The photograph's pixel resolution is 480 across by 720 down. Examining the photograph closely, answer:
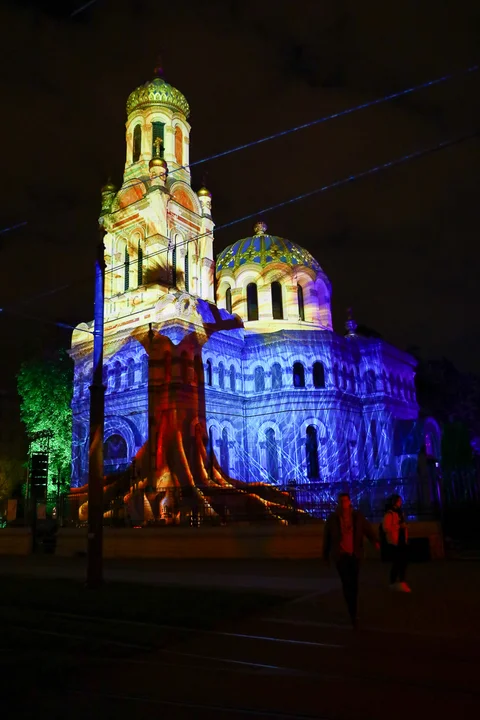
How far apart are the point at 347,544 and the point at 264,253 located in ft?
120

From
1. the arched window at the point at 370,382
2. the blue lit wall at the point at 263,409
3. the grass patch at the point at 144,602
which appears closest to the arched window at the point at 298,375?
the blue lit wall at the point at 263,409

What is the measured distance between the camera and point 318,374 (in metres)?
38.2

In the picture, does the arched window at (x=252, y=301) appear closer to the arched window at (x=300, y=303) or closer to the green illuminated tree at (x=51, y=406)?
the arched window at (x=300, y=303)

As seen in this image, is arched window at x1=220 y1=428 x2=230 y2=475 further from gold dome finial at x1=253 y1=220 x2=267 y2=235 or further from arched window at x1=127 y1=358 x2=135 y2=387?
gold dome finial at x1=253 y1=220 x2=267 y2=235

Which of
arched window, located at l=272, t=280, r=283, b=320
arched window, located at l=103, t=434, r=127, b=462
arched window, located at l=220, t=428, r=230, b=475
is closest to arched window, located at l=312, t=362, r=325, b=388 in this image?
arched window, located at l=272, t=280, r=283, b=320

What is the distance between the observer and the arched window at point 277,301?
1672 inches

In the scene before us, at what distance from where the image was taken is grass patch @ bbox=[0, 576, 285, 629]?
8773mm

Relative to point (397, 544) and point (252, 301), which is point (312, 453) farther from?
point (397, 544)

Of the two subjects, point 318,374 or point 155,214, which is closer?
point 155,214

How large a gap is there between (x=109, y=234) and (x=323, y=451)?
19.7 meters

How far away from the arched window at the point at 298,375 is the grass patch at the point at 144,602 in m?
25.8

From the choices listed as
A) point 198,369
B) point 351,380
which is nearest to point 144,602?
point 198,369

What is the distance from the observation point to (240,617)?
8.85 metres

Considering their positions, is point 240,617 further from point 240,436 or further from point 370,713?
point 240,436
